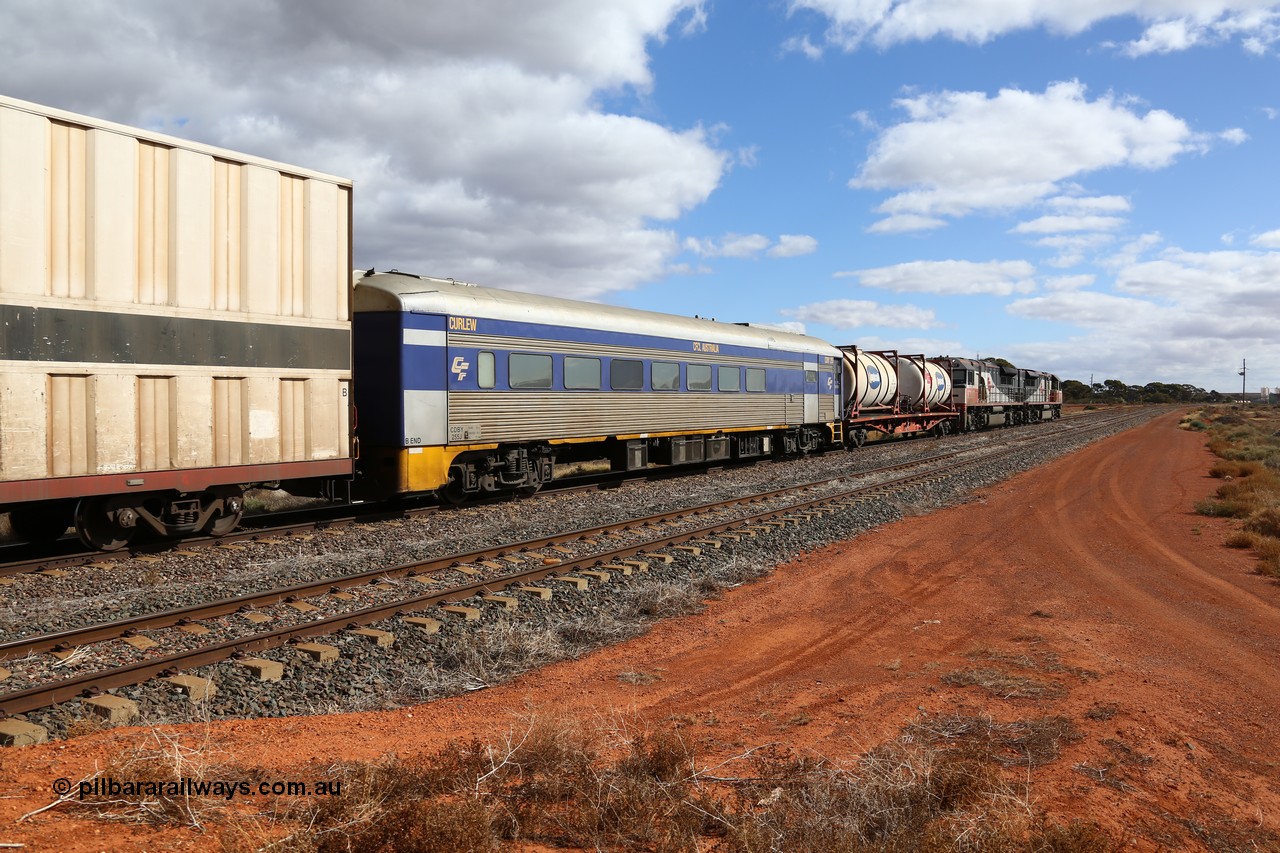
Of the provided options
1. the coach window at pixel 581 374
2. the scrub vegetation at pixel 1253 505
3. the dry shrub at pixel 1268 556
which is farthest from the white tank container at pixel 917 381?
the dry shrub at pixel 1268 556

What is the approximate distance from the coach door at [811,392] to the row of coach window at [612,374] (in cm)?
314

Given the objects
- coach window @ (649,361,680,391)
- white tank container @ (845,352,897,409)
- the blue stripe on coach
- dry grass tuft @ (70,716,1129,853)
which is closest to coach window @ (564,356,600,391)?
the blue stripe on coach

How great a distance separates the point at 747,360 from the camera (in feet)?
73.2

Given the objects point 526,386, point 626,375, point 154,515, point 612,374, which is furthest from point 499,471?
point 154,515

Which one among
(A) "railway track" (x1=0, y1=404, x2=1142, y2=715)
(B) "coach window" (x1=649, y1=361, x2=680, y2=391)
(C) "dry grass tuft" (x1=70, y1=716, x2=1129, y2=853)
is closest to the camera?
(C) "dry grass tuft" (x1=70, y1=716, x2=1129, y2=853)

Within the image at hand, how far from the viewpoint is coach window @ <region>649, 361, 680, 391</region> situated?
18.6 m

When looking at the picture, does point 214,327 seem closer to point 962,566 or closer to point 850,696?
point 850,696

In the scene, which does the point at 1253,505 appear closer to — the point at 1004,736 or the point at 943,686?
the point at 943,686

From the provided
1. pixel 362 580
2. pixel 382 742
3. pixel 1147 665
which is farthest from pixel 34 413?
pixel 1147 665

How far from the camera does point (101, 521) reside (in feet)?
31.9

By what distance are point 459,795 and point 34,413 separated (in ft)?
23.4

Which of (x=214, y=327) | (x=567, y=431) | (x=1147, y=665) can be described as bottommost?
(x=1147, y=665)

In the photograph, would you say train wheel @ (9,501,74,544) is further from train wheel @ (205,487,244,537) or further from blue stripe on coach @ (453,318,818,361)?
blue stripe on coach @ (453,318,818,361)

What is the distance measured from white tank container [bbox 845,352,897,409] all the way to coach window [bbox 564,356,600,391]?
14.9 meters
